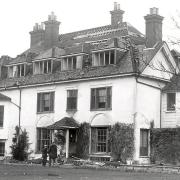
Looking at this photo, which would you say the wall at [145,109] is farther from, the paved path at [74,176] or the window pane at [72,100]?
the paved path at [74,176]

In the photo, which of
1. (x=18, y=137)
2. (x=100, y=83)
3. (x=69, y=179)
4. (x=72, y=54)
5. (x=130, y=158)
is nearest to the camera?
(x=69, y=179)

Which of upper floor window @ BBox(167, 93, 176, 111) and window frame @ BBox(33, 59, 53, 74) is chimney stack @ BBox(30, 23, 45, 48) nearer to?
window frame @ BBox(33, 59, 53, 74)

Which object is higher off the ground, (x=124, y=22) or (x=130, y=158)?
(x=124, y=22)

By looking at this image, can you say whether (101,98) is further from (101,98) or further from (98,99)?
(98,99)

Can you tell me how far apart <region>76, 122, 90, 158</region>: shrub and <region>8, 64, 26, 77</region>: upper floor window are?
9991mm

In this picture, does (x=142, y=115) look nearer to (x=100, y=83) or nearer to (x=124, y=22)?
(x=100, y=83)

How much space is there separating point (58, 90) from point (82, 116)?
3690 mm

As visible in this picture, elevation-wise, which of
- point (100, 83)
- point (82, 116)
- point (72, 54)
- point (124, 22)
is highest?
point (124, 22)

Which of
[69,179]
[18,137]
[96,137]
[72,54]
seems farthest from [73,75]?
[69,179]

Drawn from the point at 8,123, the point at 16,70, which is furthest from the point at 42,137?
the point at 16,70

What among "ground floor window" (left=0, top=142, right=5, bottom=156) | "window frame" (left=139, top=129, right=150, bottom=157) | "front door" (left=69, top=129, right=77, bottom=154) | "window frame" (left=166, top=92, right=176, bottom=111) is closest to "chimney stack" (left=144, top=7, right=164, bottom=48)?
"window frame" (left=166, top=92, right=176, bottom=111)

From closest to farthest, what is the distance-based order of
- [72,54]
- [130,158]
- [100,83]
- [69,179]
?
[69,179], [130,158], [100,83], [72,54]

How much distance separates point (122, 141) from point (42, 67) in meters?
11.8

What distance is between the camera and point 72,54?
40.0m
